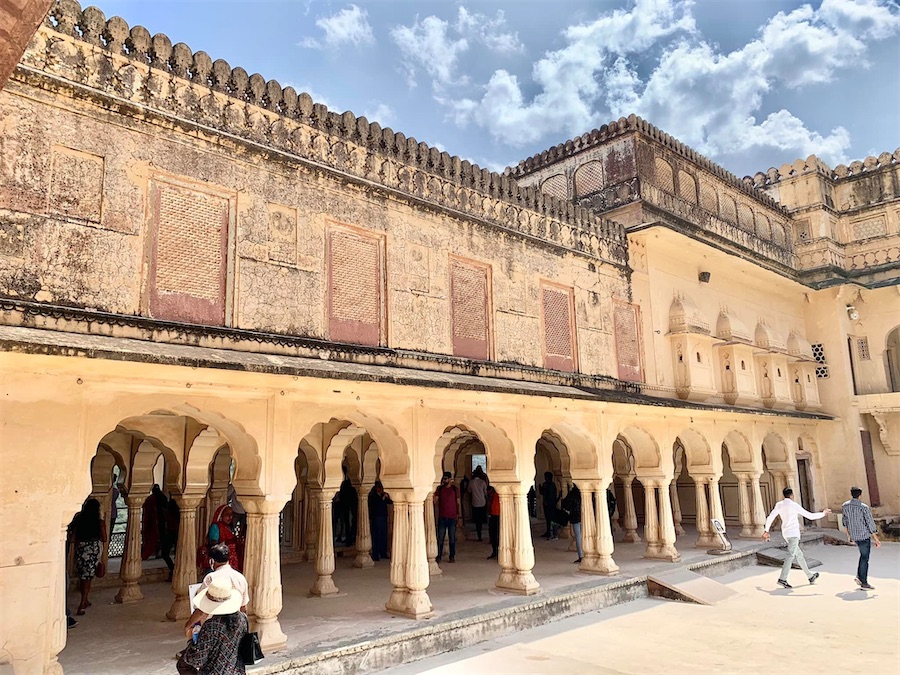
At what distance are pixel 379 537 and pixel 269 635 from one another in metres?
6.76

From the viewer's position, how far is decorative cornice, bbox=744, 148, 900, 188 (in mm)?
19078

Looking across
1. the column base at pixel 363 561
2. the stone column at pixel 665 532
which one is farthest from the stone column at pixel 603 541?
the column base at pixel 363 561

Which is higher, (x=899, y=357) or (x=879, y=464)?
(x=899, y=357)

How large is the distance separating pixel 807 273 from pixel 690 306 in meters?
6.35

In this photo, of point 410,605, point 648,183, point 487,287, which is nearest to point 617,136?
point 648,183

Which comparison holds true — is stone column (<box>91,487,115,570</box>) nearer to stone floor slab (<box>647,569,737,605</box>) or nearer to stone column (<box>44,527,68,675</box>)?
stone column (<box>44,527,68,675</box>)

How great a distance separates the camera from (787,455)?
16.3 meters

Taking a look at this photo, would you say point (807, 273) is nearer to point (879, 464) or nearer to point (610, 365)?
point (879, 464)

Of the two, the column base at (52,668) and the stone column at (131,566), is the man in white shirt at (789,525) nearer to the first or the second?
the stone column at (131,566)

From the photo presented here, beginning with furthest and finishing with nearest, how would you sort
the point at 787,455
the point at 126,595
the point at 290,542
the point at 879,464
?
A: the point at 879,464 < the point at 787,455 < the point at 290,542 < the point at 126,595

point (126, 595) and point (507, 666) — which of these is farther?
point (126, 595)

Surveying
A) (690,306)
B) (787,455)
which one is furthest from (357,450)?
(787,455)

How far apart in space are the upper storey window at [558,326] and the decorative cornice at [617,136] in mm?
4504

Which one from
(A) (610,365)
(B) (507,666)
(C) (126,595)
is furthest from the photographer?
(A) (610,365)
